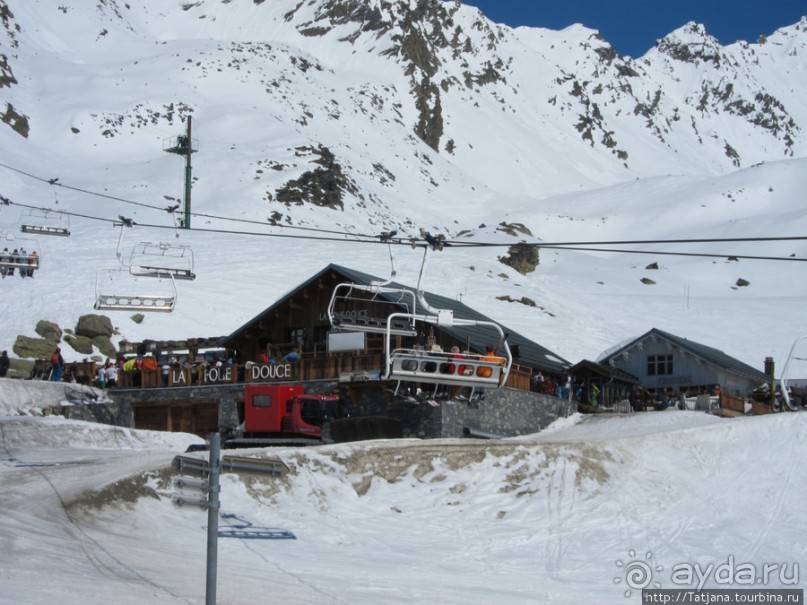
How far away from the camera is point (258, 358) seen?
131 feet

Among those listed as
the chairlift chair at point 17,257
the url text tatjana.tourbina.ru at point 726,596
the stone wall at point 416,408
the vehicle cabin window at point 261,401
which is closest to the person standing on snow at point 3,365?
the stone wall at point 416,408

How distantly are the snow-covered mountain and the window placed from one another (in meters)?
6.64

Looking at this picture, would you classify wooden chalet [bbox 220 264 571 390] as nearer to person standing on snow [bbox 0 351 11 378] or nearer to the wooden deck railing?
the wooden deck railing

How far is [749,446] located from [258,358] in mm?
16237

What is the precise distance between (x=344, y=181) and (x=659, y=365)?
66.9 metres

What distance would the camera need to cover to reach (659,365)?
151 feet

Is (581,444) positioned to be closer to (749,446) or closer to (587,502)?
(587,502)

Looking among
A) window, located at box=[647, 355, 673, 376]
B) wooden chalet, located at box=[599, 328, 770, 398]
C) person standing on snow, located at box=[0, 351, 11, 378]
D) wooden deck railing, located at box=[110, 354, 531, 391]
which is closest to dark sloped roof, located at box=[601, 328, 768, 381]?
wooden chalet, located at box=[599, 328, 770, 398]

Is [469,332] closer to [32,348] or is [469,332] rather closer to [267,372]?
[267,372]

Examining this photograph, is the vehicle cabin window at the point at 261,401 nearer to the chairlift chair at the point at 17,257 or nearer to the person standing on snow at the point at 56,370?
the person standing on snow at the point at 56,370

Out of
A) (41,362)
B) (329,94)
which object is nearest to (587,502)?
(41,362)

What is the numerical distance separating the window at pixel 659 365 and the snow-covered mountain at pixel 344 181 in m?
6.64

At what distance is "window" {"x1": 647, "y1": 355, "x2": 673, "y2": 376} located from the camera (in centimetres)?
4588

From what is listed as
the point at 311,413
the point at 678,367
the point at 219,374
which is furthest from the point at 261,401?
the point at 678,367
